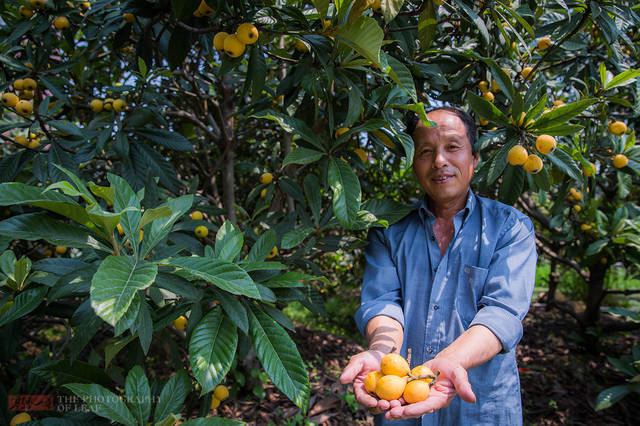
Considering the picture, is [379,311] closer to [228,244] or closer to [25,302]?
[228,244]

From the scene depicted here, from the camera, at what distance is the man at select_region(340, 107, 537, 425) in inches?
48.6

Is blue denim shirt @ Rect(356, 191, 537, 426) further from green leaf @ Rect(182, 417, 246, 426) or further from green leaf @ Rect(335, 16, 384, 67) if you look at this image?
green leaf @ Rect(335, 16, 384, 67)

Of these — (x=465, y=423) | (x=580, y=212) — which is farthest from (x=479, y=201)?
(x=580, y=212)

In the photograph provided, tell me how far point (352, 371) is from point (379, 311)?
0.92 ft

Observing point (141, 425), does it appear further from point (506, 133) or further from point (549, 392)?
point (549, 392)

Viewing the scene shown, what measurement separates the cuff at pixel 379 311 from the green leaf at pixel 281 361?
0.38m

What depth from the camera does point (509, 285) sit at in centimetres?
126

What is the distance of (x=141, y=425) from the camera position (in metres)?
1.13

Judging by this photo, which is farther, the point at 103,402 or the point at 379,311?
the point at 379,311

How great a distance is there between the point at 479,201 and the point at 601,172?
190 centimetres

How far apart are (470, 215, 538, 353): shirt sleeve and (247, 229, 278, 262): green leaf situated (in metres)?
0.69

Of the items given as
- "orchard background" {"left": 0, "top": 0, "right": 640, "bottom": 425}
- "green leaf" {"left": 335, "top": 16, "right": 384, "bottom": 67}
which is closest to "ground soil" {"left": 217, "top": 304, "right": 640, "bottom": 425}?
"orchard background" {"left": 0, "top": 0, "right": 640, "bottom": 425}

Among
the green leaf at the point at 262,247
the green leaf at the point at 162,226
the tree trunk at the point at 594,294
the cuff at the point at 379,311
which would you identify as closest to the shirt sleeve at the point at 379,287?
the cuff at the point at 379,311

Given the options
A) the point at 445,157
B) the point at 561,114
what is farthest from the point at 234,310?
the point at 561,114
